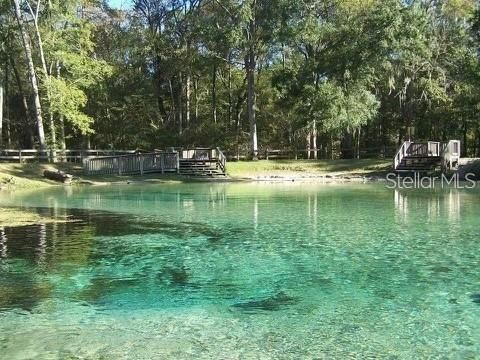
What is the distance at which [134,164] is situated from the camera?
3472 cm

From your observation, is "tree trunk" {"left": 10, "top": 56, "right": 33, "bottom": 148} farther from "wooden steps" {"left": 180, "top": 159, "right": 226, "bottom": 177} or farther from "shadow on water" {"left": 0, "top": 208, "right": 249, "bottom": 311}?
"shadow on water" {"left": 0, "top": 208, "right": 249, "bottom": 311}

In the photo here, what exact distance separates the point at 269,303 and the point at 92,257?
4.40m

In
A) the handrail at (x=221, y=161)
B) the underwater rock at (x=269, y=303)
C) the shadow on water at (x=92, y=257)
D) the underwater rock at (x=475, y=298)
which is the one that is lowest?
the underwater rock at (x=475, y=298)

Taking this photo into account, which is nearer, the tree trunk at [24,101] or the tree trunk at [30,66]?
the tree trunk at [30,66]

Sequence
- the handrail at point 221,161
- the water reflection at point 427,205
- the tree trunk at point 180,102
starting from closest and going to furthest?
1. the water reflection at point 427,205
2. the handrail at point 221,161
3. the tree trunk at point 180,102

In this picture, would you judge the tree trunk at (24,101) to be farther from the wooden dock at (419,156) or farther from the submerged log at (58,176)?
the wooden dock at (419,156)

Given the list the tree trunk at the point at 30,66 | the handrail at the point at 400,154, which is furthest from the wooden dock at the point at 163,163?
the handrail at the point at 400,154

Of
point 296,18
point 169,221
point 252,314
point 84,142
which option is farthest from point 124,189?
point 84,142

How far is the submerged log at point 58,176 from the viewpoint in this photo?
101ft

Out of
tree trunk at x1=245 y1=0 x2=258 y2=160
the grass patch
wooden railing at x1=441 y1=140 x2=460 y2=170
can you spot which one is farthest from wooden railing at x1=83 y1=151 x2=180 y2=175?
wooden railing at x1=441 y1=140 x2=460 y2=170

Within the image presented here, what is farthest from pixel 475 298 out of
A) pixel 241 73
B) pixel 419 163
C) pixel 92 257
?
pixel 241 73

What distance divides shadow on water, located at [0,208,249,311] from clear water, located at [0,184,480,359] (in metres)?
0.03

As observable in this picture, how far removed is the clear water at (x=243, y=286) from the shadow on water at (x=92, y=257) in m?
0.03

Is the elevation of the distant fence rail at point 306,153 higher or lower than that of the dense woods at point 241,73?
lower
